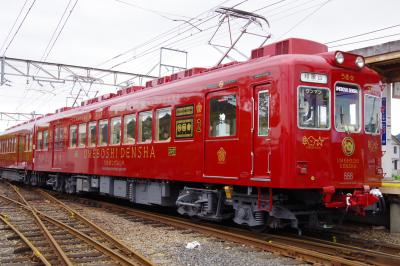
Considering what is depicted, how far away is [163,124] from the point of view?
1095cm

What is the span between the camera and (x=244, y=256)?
7.16 meters

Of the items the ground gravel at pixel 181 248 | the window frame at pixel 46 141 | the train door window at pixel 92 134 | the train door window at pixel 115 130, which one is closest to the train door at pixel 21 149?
the window frame at pixel 46 141

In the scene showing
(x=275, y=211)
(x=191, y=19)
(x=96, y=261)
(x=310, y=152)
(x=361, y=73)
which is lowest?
(x=96, y=261)

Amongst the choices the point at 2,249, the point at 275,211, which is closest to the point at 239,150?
the point at 275,211

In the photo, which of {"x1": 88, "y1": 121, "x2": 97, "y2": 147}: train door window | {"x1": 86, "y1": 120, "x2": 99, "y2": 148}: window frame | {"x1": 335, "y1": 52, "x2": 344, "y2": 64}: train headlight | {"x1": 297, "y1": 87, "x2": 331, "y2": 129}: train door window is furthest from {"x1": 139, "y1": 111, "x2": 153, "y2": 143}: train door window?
{"x1": 335, "y1": 52, "x2": 344, "y2": 64}: train headlight

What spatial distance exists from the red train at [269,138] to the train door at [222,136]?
2 cm

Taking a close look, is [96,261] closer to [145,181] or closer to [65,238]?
[65,238]

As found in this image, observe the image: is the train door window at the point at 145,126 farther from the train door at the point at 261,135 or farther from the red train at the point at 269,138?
the train door at the point at 261,135

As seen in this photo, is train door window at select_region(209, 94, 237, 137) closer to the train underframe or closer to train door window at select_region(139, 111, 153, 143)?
the train underframe

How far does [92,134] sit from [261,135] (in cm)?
803

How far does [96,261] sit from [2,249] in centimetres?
192

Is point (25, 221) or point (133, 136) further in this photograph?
point (133, 136)

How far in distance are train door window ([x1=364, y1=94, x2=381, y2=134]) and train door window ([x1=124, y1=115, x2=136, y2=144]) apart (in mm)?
6017

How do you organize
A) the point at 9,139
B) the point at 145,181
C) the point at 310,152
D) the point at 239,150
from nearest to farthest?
the point at 310,152
the point at 239,150
the point at 145,181
the point at 9,139
